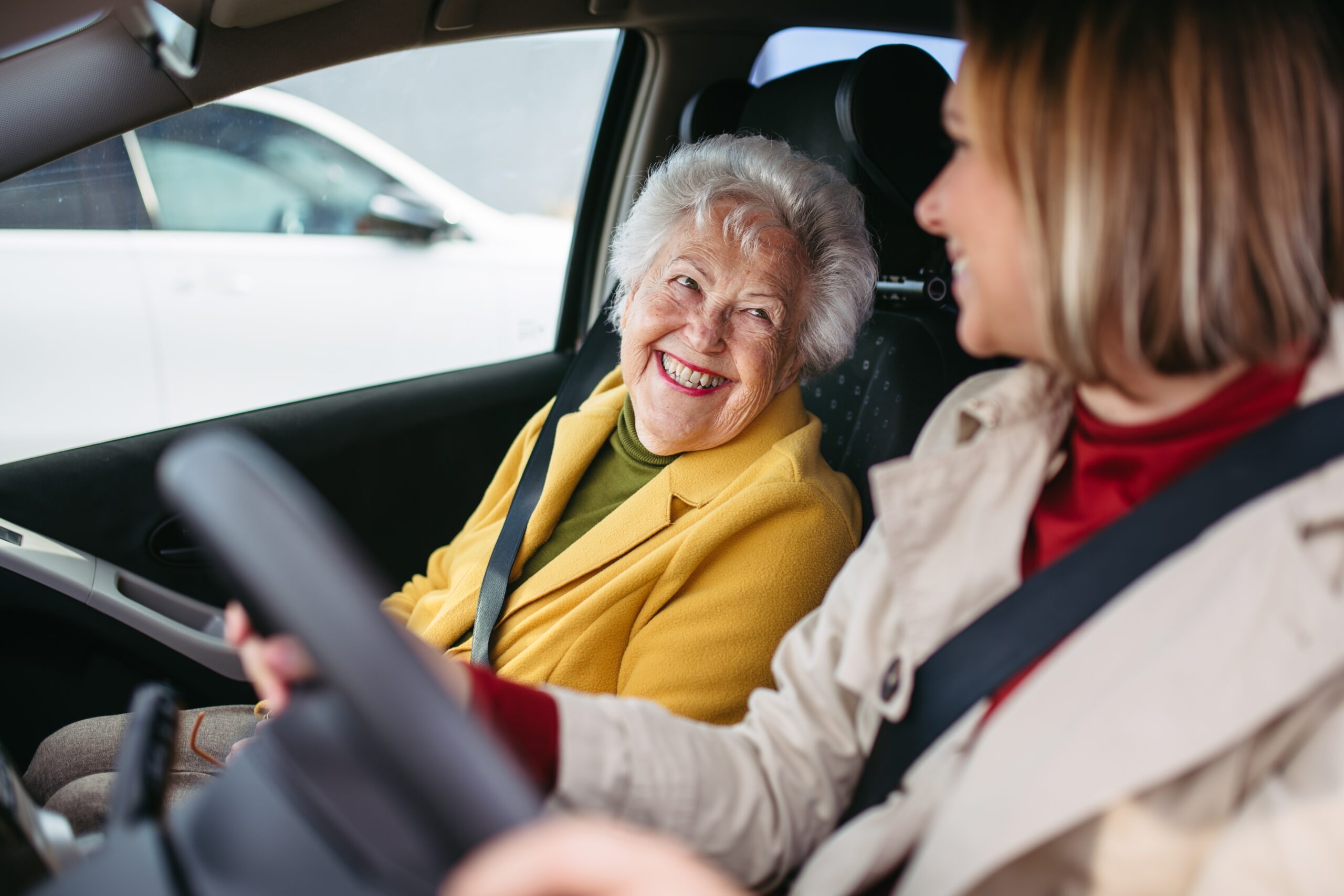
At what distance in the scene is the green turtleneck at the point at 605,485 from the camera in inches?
67.2

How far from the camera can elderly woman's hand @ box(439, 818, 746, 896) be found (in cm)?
54

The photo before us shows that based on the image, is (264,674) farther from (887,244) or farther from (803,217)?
(887,244)

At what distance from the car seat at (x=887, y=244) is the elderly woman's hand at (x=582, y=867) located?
117cm

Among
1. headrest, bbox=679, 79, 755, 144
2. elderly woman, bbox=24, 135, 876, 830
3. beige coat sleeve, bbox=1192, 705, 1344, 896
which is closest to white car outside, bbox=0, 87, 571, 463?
headrest, bbox=679, 79, 755, 144

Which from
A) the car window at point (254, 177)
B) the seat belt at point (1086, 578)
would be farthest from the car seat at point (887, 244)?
the car window at point (254, 177)

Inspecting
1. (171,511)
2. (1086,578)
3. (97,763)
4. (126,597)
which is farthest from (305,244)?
(1086,578)

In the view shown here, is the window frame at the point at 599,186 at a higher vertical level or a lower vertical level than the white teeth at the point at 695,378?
higher

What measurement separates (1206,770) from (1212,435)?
29cm

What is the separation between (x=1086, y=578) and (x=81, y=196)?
2210 mm

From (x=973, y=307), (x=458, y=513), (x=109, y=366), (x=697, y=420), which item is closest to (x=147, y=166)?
(x=109, y=366)

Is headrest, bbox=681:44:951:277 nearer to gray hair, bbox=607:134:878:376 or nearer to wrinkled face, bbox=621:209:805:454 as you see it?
gray hair, bbox=607:134:878:376

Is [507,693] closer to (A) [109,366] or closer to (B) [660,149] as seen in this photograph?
(B) [660,149]

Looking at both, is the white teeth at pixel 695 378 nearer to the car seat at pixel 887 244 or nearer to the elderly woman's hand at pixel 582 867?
the car seat at pixel 887 244

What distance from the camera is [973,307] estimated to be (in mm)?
918
